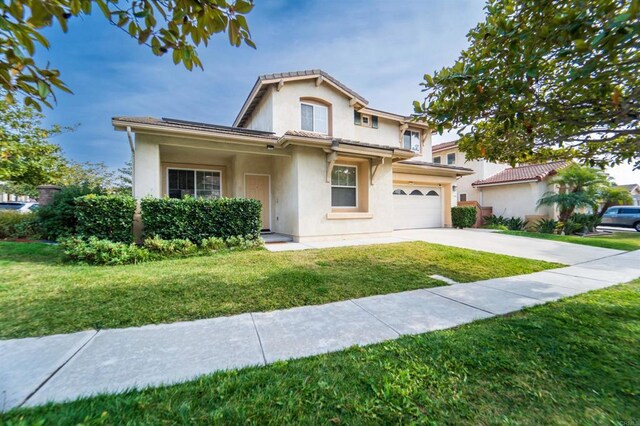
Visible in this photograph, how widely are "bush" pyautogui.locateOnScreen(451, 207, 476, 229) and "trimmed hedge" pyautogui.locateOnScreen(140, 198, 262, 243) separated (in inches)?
489

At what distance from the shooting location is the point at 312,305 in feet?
12.4

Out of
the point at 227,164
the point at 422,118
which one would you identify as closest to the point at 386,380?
the point at 422,118

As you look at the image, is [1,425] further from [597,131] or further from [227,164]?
[227,164]

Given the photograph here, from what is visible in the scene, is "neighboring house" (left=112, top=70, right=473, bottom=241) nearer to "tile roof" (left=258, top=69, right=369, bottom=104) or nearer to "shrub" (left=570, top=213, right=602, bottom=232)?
"tile roof" (left=258, top=69, right=369, bottom=104)

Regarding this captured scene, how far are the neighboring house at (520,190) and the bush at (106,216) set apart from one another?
71.1 feet

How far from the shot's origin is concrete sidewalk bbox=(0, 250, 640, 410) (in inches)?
81.7

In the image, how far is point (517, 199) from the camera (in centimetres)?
1759

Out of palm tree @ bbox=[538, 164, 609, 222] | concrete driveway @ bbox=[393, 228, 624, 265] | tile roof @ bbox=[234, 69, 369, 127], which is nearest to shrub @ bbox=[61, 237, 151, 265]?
tile roof @ bbox=[234, 69, 369, 127]

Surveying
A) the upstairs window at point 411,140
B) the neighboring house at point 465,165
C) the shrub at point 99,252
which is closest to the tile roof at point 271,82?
the upstairs window at point 411,140

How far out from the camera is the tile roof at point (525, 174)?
16495 millimetres

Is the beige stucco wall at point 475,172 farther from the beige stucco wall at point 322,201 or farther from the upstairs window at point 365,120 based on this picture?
the beige stucco wall at point 322,201

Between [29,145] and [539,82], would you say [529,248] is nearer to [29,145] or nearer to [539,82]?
[539,82]

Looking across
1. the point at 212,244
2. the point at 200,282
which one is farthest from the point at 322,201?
the point at 200,282

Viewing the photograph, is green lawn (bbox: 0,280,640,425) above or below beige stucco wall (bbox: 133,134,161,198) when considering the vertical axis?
below
